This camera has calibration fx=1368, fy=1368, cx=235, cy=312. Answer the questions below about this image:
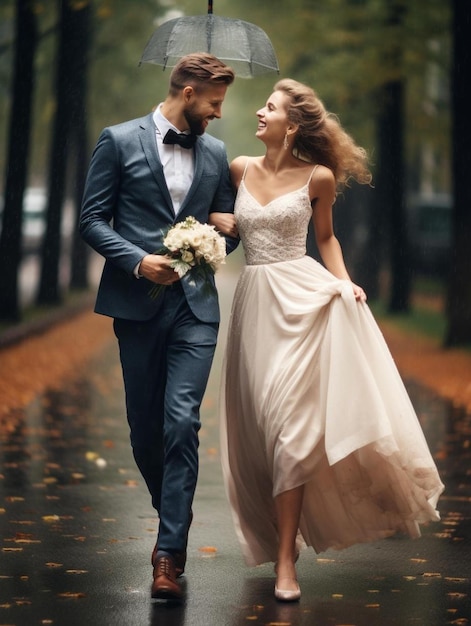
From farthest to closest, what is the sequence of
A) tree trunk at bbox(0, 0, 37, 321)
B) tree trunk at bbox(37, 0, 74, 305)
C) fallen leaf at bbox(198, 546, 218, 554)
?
tree trunk at bbox(37, 0, 74, 305), tree trunk at bbox(0, 0, 37, 321), fallen leaf at bbox(198, 546, 218, 554)

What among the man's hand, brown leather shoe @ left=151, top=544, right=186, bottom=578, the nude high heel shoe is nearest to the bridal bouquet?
the man's hand

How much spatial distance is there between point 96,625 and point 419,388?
9.76 metres

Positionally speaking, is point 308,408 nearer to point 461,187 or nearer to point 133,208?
point 133,208

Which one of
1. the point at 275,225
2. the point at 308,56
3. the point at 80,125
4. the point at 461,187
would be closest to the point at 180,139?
the point at 275,225

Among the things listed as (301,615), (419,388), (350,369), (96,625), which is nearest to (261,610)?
(301,615)

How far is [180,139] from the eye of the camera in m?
6.42

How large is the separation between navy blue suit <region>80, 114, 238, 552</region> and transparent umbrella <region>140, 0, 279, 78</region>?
781 mm

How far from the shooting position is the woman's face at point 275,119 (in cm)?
648

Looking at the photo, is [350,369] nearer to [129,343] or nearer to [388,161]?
[129,343]

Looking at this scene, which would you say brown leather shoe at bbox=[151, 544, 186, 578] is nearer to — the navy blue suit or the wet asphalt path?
the wet asphalt path

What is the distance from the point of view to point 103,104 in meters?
33.4

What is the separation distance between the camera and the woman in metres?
6.23

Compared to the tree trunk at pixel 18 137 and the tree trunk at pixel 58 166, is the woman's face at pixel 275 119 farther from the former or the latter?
the tree trunk at pixel 58 166

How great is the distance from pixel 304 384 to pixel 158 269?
2.83 feet
